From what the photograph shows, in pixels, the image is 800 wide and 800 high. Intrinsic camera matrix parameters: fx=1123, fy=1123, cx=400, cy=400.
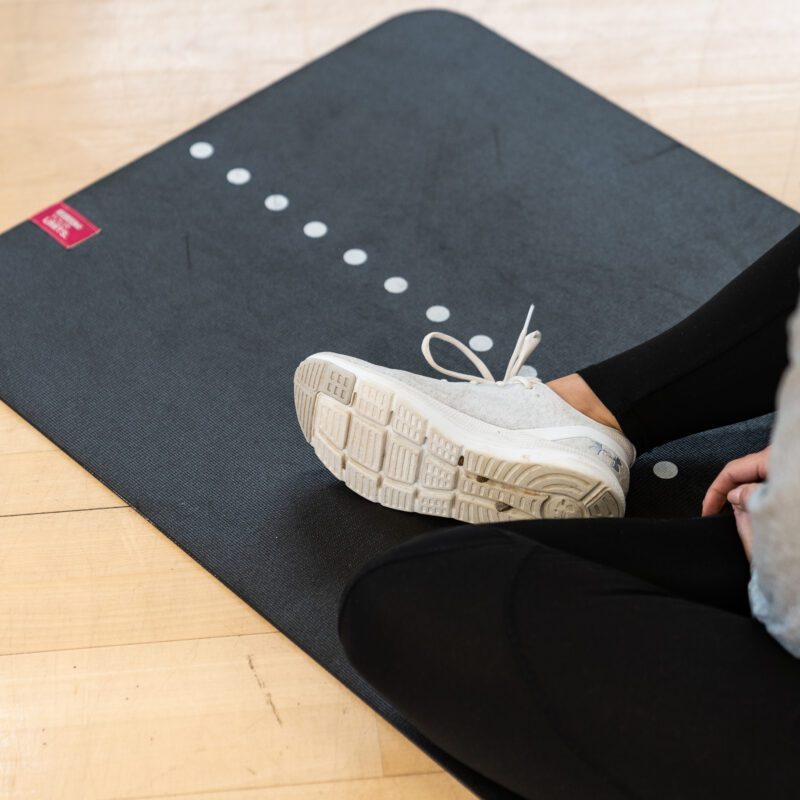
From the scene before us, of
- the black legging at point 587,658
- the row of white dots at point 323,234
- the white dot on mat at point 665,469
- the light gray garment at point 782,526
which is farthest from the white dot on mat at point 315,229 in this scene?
the light gray garment at point 782,526

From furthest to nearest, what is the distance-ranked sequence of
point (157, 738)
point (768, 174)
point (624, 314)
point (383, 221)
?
point (768, 174)
point (383, 221)
point (624, 314)
point (157, 738)

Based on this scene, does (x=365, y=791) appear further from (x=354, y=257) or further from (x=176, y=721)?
(x=354, y=257)

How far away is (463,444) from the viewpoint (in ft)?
3.36

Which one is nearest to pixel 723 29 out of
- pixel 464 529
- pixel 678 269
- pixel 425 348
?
pixel 678 269

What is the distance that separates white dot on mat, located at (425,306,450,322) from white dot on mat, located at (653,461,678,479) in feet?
1.03

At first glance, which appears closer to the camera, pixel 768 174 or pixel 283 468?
pixel 283 468

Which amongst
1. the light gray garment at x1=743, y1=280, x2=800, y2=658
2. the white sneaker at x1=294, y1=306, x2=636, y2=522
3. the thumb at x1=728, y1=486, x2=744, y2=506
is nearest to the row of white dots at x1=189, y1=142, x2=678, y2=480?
the white sneaker at x1=294, y1=306, x2=636, y2=522

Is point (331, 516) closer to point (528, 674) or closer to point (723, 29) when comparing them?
point (528, 674)

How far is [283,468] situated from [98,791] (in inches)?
14.4

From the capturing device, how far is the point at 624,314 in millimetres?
1342

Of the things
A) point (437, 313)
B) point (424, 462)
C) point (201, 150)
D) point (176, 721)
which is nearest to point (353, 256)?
point (437, 313)

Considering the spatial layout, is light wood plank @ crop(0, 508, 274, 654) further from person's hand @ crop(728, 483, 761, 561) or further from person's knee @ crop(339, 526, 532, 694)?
person's hand @ crop(728, 483, 761, 561)

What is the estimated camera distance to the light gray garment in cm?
66

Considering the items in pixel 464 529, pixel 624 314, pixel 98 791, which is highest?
pixel 464 529
